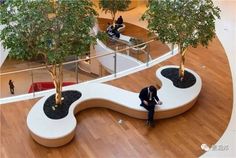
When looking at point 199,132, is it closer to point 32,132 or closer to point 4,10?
point 32,132

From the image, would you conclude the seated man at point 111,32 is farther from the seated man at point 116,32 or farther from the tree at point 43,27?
the tree at point 43,27

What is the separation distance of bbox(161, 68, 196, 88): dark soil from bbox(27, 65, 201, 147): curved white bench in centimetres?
12

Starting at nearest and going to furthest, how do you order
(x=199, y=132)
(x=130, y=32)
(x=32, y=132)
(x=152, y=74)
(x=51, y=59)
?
(x=51, y=59), (x=32, y=132), (x=199, y=132), (x=152, y=74), (x=130, y=32)

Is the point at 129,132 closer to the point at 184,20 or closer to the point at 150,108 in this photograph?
the point at 150,108

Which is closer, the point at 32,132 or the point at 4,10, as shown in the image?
the point at 4,10

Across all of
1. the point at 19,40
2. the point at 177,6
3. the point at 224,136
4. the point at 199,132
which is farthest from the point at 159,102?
the point at 19,40

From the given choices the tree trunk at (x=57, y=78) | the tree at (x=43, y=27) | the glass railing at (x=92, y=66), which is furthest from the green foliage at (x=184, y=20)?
the tree trunk at (x=57, y=78)

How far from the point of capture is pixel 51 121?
667 centimetres

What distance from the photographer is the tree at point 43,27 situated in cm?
596

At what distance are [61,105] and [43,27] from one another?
1878 millimetres

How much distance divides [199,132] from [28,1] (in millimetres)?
4356

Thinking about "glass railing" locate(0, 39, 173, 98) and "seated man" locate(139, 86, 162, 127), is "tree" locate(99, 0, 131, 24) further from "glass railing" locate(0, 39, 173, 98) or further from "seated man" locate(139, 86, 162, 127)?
"seated man" locate(139, 86, 162, 127)

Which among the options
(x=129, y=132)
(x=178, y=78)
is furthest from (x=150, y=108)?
(x=178, y=78)

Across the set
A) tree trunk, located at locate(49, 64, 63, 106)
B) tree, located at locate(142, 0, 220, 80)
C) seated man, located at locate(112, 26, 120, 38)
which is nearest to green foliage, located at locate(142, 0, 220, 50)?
tree, located at locate(142, 0, 220, 80)
